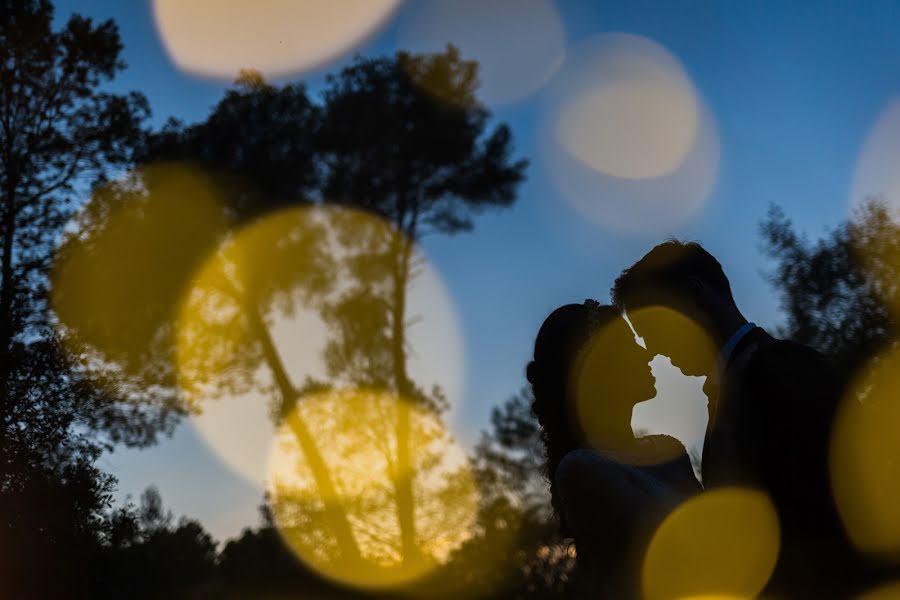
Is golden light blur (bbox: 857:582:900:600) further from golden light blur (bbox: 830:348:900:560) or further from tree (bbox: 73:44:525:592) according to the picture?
tree (bbox: 73:44:525:592)

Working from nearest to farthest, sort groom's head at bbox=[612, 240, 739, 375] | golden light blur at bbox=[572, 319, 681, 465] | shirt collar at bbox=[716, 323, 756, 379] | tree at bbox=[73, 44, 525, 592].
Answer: shirt collar at bbox=[716, 323, 756, 379] → groom's head at bbox=[612, 240, 739, 375] → golden light blur at bbox=[572, 319, 681, 465] → tree at bbox=[73, 44, 525, 592]

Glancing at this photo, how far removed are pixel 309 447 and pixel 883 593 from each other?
19.3m

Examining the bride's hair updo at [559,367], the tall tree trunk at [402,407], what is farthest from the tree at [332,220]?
the bride's hair updo at [559,367]

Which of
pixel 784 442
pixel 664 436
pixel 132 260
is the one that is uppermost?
pixel 132 260

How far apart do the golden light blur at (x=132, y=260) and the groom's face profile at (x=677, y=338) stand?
11.8 m

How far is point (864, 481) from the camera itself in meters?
2.97

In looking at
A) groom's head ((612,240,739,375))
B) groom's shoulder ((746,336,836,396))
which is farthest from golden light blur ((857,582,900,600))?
groom's head ((612,240,739,375))

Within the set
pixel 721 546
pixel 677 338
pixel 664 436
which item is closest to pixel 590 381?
pixel 664 436

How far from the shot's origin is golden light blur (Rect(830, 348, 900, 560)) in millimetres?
2887

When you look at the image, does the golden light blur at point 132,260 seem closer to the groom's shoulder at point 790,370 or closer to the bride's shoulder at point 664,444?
the bride's shoulder at point 664,444

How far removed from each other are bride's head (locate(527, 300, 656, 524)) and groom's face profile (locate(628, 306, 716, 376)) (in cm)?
46

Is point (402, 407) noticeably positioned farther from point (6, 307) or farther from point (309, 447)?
point (6, 307)

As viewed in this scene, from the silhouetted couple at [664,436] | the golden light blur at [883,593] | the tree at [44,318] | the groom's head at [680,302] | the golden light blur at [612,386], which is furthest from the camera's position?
the tree at [44,318]

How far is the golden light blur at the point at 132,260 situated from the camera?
15508 mm
